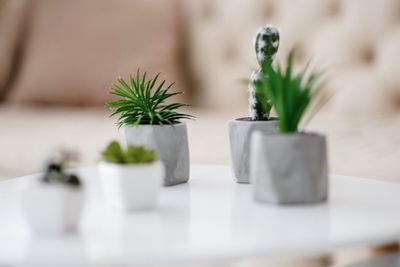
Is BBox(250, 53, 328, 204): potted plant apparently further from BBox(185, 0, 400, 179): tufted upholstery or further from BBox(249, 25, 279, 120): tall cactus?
BBox(185, 0, 400, 179): tufted upholstery

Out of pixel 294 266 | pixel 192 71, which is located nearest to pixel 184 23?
pixel 192 71

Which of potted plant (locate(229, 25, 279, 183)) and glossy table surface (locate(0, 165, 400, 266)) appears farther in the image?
potted plant (locate(229, 25, 279, 183))

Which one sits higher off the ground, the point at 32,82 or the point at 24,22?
the point at 24,22

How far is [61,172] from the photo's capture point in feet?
2.61

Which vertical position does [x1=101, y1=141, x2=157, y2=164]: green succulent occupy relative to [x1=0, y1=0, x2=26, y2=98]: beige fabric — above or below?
A: below

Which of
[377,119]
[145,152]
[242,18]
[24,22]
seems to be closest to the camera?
[145,152]

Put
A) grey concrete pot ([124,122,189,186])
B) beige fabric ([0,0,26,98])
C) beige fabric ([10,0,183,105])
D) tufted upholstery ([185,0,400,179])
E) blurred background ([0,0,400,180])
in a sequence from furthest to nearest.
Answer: beige fabric ([0,0,26,98]) < beige fabric ([10,0,183,105]) < blurred background ([0,0,400,180]) < tufted upholstery ([185,0,400,179]) < grey concrete pot ([124,122,189,186])

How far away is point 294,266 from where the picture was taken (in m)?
1.56

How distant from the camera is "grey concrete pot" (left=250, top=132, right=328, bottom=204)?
2.81 ft

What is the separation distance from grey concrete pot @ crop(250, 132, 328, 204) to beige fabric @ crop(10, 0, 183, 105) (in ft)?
4.39

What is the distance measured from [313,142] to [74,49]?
1.48 m

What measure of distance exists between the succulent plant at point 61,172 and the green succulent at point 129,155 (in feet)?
0.23

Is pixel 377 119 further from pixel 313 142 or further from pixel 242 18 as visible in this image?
pixel 313 142

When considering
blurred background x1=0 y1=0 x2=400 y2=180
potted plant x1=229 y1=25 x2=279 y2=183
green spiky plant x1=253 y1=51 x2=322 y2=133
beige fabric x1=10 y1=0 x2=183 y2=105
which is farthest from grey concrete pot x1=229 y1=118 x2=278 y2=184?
beige fabric x1=10 y1=0 x2=183 y2=105
